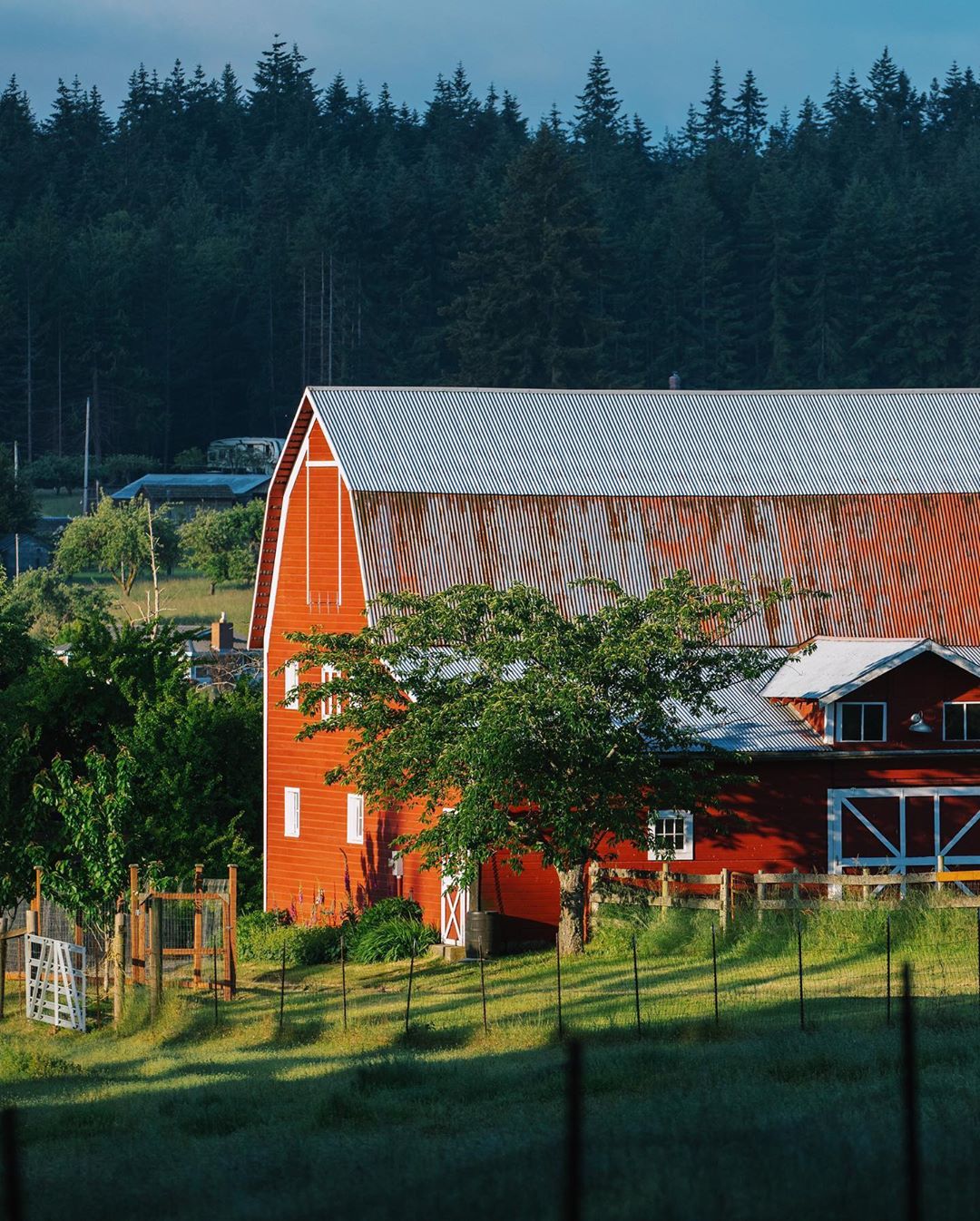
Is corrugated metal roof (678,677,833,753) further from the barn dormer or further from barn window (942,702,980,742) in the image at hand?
barn window (942,702,980,742)

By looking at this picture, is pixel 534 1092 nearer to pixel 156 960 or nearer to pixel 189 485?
pixel 156 960

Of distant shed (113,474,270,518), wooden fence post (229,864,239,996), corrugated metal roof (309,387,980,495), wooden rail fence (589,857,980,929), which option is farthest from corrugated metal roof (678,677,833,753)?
distant shed (113,474,270,518)

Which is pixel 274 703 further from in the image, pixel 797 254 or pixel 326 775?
pixel 797 254

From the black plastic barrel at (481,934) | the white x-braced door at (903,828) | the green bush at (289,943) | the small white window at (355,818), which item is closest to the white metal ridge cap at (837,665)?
the white x-braced door at (903,828)

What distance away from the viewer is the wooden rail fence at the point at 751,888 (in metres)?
33.6

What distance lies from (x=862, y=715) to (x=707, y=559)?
624cm

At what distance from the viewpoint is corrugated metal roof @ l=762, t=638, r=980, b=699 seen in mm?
38062

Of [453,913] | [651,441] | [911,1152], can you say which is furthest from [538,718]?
[911,1152]

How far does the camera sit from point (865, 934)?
31984 millimetres

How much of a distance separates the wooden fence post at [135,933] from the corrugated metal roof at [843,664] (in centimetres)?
1212

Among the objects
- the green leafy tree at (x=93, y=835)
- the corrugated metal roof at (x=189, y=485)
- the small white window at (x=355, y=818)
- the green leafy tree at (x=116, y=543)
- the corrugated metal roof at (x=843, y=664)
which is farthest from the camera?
the corrugated metal roof at (x=189, y=485)

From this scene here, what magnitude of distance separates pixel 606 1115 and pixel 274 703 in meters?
25.0

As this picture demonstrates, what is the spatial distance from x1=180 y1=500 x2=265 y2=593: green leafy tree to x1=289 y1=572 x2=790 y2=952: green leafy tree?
61474mm

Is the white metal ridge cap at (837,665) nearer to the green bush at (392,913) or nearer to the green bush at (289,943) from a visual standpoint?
the green bush at (392,913)
